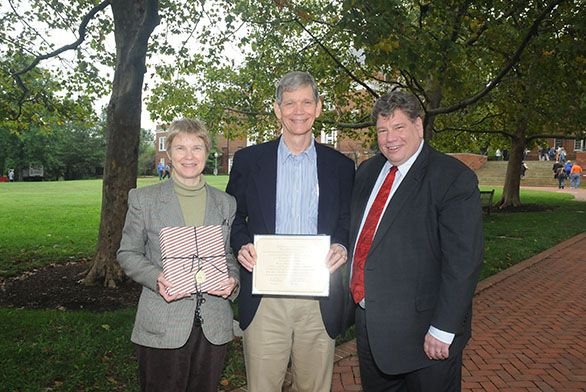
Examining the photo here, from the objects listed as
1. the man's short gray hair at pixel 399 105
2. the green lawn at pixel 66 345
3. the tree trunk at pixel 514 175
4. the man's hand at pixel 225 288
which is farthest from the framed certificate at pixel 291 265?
the tree trunk at pixel 514 175

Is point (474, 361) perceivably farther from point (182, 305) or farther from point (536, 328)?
point (182, 305)

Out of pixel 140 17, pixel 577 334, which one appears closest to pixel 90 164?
pixel 140 17

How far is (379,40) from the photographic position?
659 cm

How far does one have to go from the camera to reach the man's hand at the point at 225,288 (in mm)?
2666

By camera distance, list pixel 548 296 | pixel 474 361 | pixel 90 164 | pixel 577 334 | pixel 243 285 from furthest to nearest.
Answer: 1. pixel 90 164
2. pixel 548 296
3. pixel 577 334
4. pixel 474 361
5. pixel 243 285

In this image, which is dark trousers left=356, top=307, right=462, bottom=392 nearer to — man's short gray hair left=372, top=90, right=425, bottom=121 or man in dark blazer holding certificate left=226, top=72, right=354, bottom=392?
man in dark blazer holding certificate left=226, top=72, right=354, bottom=392

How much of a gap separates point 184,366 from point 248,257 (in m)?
0.71

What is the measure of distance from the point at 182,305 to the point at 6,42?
9.86 m

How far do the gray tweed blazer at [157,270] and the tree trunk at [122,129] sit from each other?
15.5ft

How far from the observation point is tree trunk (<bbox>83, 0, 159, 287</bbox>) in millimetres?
7188

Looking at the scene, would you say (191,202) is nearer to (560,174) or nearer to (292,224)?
(292,224)

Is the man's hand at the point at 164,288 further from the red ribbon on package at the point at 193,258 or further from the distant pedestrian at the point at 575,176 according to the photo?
the distant pedestrian at the point at 575,176

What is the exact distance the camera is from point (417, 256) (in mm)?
2625

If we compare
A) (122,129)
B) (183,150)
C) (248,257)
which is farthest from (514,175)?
(183,150)
